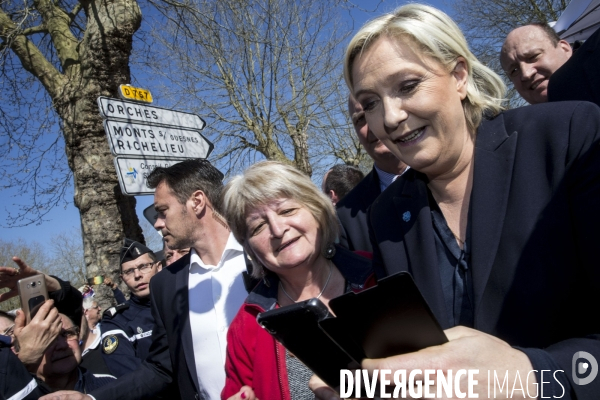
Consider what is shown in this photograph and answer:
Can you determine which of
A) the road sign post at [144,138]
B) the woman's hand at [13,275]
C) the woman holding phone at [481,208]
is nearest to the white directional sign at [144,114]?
the road sign post at [144,138]

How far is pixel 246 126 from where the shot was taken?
1361 cm

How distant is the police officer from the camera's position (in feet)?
12.9

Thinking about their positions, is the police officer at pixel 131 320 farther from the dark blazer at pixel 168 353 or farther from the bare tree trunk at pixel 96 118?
the dark blazer at pixel 168 353

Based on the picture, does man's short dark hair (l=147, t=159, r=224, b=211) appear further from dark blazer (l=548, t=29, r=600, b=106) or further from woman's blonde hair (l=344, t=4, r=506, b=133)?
dark blazer (l=548, t=29, r=600, b=106)

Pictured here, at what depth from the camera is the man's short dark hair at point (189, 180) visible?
330 cm

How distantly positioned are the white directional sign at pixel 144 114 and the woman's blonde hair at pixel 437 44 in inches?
119

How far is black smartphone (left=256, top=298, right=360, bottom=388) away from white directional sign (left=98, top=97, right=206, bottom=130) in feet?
10.7

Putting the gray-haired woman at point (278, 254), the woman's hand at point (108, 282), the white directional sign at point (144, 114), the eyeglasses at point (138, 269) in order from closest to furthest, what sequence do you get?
the gray-haired woman at point (278, 254)
the white directional sign at point (144, 114)
the eyeglasses at point (138, 269)
the woman's hand at point (108, 282)

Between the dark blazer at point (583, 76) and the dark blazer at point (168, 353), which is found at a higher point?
the dark blazer at point (583, 76)

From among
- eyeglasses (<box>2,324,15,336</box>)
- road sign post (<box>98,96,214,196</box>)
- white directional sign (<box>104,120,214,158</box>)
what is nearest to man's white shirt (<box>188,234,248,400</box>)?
road sign post (<box>98,96,214,196</box>)

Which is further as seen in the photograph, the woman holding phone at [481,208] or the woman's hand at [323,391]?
the woman's hand at [323,391]

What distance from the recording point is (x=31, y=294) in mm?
2828

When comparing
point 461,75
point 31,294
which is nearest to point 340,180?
point 31,294

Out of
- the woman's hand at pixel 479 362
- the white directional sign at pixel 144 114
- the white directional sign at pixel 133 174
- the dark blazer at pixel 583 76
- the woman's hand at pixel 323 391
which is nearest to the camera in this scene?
the woman's hand at pixel 479 362
